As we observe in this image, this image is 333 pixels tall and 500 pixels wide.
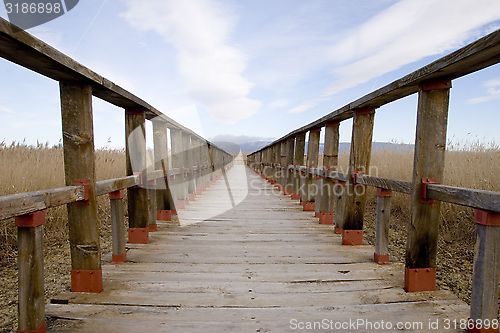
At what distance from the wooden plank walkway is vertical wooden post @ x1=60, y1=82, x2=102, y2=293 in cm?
15

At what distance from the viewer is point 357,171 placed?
Answer: 3254 millimetres

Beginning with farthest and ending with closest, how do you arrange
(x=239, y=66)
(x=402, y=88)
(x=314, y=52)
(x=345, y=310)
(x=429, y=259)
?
(x=239, y=66)
(x=314, y=52)
(x=402, y=88)
(x=429, y=259)
(x=345, y=310)

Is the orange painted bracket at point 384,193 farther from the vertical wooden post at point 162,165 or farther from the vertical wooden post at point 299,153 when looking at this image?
the vertical wooden post at point 299,153

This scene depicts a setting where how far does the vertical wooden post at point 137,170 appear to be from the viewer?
3.26m

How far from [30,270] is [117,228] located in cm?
115

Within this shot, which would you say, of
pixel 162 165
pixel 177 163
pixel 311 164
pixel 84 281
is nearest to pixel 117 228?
pixel 84 281

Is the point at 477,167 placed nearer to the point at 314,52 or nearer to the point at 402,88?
the point at 402,88

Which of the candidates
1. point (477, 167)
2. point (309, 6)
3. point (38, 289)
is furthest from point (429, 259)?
point (309, 6)

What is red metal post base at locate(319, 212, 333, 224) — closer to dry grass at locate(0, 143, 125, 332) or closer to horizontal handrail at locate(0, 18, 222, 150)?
dry grass at locate(0, 143, 125, 332)

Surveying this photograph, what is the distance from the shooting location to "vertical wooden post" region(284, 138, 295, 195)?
7.11m

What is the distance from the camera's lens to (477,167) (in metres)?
5.68

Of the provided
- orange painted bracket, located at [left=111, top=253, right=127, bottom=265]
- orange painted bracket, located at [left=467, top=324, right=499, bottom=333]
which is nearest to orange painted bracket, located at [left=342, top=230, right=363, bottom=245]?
orange painted bracket, located at [left=467, top=324, right=499, bottom=333]

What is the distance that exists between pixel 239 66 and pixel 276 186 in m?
6.80

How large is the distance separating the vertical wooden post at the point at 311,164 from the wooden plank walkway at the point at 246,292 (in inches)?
74.8
